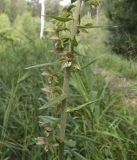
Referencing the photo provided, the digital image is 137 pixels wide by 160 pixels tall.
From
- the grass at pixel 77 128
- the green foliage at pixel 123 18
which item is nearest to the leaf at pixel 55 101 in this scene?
the grass at pixel 77 128

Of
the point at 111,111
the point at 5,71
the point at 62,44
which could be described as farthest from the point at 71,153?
the point at 5,71

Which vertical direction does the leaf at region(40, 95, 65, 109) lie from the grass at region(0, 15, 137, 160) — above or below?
above

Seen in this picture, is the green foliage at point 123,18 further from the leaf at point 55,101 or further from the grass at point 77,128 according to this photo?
the leaf at point 55,101

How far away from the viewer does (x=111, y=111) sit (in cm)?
267

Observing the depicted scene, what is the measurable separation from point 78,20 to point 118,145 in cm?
86

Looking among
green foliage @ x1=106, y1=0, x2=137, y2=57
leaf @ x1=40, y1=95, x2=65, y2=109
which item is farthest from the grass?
green foliage @ x1=106, y1=0, x2=137, y2=57

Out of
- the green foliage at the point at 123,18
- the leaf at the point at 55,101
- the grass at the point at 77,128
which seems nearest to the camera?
the leaf at the point at 55,101

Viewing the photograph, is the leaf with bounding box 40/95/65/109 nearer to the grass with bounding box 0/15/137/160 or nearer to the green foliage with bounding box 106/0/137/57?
the grass with bounding box 0/15/137/160

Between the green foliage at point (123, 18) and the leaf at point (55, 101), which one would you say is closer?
the leaf at point (55, 101)

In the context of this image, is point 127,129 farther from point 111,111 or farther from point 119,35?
point 119,35

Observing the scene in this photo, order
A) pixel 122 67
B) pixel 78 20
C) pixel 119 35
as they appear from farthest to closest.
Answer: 1. pixel 119 35
2. pixel 122 67
3. pixel 78 20

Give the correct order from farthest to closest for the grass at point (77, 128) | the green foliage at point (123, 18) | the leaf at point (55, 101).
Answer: the green foliage at point (123, 18) < the grass at point (77, 128) < the leaf at point (55, 101)

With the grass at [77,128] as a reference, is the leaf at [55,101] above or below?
above

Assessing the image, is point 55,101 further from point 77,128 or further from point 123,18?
point 123,18
